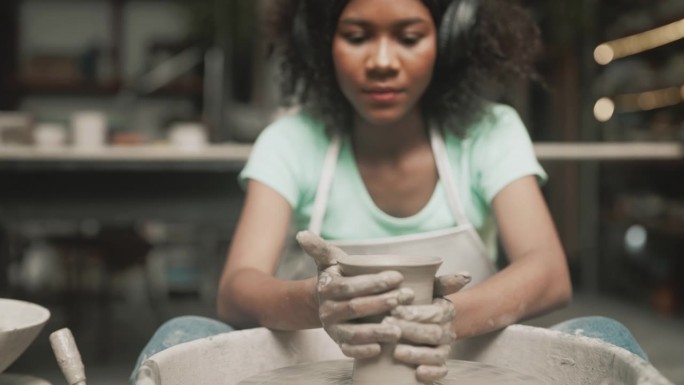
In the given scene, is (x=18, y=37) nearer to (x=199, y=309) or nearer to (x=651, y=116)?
(x=199, y=309)

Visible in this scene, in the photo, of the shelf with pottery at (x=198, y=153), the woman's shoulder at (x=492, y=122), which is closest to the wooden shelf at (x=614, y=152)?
the shelf with pottery at (x=198, y=153)

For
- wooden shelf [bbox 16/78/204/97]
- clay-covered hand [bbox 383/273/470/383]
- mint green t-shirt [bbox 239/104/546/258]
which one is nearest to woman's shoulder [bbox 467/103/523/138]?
mint green t-shirt [bbox 239/104/546/258]

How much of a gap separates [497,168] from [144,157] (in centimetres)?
159

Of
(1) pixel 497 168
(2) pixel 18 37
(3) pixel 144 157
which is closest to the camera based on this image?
(1) pixel 497 168

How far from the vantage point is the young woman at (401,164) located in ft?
3.77

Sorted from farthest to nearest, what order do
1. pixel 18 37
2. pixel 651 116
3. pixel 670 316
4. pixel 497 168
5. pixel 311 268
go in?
pixel 18 37 → pixel 651 116 → pixel 670 316 → pixel 311 268 → pixel 497 168

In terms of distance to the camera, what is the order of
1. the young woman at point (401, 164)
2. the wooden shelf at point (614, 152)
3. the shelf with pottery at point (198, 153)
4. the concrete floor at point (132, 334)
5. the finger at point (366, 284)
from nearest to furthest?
the finger at point (366, 284) → the young woman at point (401, 164) → the shelf with pottery at point (198, 153) → the wooden shelf at point (614, 152) → the concrete floor at point (132, 334)

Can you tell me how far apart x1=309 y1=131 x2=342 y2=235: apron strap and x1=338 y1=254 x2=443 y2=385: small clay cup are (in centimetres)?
58

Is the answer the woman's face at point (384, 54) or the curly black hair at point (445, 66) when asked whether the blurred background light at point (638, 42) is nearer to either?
the curly black hair at point (445, 66)

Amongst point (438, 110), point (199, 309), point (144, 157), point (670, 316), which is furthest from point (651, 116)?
point (438, 110)

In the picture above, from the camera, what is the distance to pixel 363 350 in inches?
30.0

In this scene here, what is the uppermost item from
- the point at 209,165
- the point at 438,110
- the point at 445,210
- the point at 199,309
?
the point at 438,110

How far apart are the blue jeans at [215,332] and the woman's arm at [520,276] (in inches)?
2.5

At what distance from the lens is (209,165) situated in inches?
104
